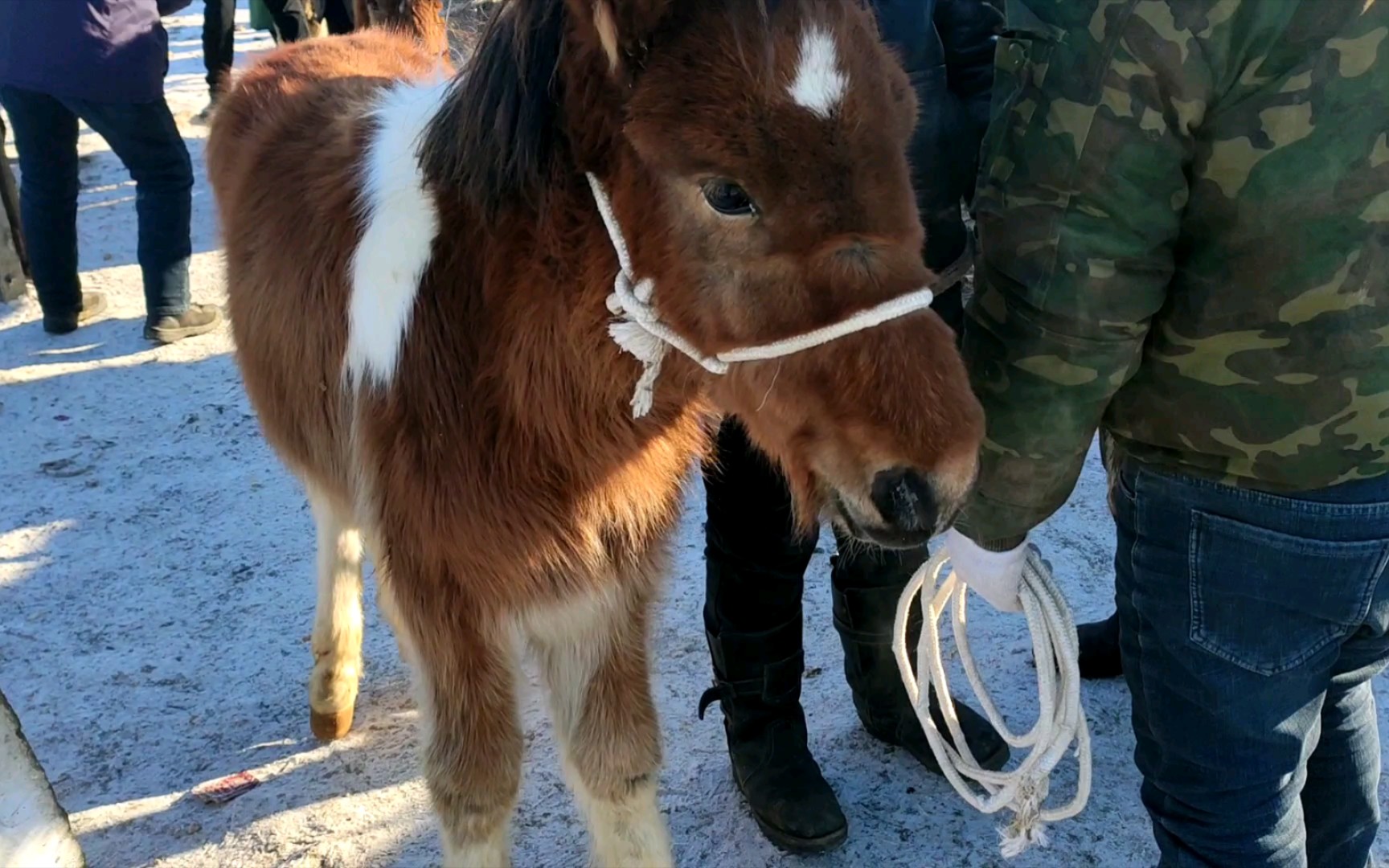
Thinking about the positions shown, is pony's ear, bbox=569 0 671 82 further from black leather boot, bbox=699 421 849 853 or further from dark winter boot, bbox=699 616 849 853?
dark winter boot, bbox=699 616 849 853

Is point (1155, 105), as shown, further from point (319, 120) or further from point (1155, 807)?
point (319, 120)

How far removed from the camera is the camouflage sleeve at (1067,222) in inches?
49.3

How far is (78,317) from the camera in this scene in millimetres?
5109

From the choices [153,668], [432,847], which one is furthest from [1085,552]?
[153,668]

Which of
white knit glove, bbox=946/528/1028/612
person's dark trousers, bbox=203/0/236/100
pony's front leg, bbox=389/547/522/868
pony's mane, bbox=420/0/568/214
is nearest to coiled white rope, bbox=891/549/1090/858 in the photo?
white knit glove, bbox=946/528/1028/612

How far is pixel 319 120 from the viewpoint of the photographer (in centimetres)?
237

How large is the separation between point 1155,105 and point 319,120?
181 centimetres

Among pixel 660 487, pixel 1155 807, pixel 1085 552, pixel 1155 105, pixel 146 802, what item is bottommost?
pixel 146 802

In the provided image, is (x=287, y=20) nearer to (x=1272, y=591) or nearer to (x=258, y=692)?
(x=258, y=692)

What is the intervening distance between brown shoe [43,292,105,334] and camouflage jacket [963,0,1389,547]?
16.0 ft

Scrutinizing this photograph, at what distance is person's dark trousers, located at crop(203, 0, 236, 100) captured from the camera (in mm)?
6641

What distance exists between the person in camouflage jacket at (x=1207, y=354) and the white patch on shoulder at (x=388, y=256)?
35.5 inches

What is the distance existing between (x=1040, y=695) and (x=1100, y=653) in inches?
43.0

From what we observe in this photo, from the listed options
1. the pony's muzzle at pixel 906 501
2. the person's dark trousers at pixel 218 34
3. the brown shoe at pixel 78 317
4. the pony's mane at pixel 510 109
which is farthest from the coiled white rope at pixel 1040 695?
the person's dark trousers at pixel 218 34
